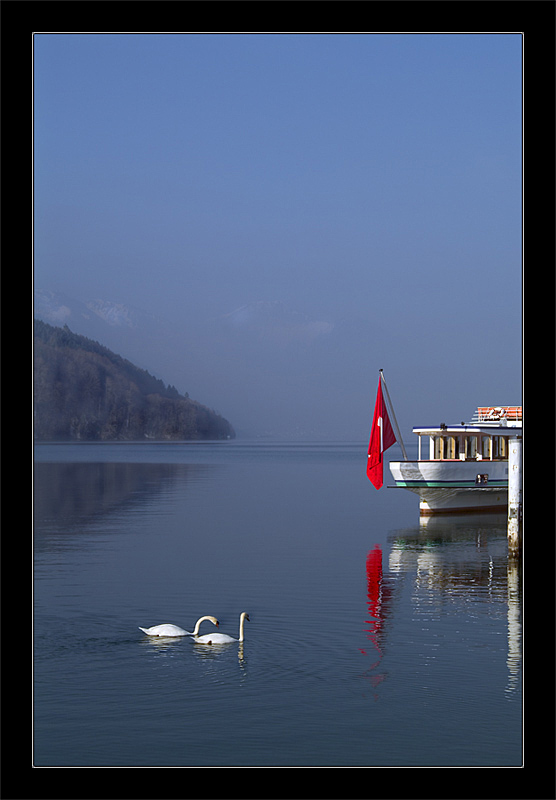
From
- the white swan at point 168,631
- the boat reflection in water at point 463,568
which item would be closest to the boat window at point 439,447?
the boat reflection in water at point 463,568

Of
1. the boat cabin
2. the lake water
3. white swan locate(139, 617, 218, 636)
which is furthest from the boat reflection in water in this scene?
white swan locate(139, 617, 218, 636)

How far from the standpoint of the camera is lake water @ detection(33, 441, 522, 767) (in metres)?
14.2

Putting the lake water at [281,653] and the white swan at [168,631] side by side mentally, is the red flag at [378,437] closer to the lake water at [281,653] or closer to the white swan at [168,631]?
the lake water at [281,653]

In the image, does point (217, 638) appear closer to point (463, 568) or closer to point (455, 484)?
point (463, 568)

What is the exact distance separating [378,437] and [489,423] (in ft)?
21.7

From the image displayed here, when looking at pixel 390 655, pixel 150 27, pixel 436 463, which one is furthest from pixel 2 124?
pixel 436 463

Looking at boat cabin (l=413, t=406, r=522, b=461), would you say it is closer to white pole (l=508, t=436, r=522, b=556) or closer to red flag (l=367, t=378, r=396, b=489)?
red flag (l=367, t=378, r=396, b=489)

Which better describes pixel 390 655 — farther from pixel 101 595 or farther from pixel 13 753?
pixel 13 753

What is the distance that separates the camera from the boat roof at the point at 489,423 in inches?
2039

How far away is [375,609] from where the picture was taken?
25.4 metres

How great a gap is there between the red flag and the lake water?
649 centimetres

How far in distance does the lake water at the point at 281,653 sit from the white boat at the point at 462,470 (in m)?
5.27

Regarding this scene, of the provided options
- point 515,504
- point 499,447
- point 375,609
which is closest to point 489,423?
point 499,447

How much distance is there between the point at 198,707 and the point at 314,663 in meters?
3.74
